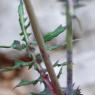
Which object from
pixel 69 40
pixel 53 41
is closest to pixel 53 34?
pixel 69 40

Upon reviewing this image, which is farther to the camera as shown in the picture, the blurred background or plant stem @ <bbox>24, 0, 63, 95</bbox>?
the blurred background

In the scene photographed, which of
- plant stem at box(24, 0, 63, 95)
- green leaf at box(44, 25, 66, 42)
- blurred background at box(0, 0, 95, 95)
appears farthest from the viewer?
blurred background at box(0, 0, 95, 95)

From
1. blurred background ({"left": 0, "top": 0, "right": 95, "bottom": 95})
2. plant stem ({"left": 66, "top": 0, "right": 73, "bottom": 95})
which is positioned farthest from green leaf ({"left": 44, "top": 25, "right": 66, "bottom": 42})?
blurred background ({"left": 0, "top": 0, "right": 95, "bottom": 95})

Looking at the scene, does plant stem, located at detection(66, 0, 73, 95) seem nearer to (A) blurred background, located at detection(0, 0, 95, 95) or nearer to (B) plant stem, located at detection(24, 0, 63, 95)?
(B) plant stem, located at detection(24, 0, 63, 95)

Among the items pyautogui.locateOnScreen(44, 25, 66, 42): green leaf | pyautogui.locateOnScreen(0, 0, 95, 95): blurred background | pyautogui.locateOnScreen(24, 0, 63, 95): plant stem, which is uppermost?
pyautogui.locateOnScreen(0, 0, 95, 95): blurred background

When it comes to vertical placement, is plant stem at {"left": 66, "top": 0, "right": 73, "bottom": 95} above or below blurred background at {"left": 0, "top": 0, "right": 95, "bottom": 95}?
below

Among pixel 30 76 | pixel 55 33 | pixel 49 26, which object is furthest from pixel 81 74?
pixel 55 33

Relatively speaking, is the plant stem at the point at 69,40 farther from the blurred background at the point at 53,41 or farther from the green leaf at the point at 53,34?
the blurred background at the point at 53,41

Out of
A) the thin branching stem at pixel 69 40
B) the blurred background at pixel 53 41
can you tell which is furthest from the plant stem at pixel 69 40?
the blurred background at pixel 53 41

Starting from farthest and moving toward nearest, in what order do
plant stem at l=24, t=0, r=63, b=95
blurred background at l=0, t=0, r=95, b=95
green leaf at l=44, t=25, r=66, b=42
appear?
blurred background at l=0, t=0, r=95, b=95, green leaf at l=44, t=25, r=66, b=42, plant stem at l=24, t=0, r=63, b=95

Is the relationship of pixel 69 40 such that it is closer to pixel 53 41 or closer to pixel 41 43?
pixel 41 43
